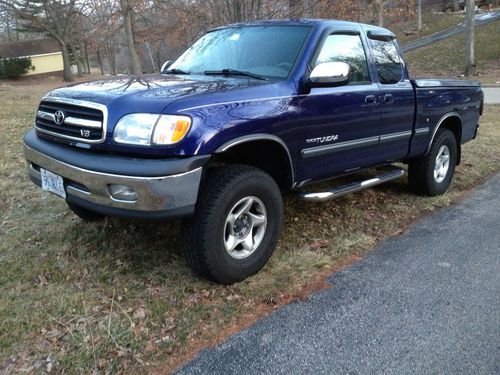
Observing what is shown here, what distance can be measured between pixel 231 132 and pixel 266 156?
0.62m

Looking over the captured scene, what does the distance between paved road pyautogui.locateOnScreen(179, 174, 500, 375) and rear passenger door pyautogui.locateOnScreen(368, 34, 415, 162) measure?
112 cm

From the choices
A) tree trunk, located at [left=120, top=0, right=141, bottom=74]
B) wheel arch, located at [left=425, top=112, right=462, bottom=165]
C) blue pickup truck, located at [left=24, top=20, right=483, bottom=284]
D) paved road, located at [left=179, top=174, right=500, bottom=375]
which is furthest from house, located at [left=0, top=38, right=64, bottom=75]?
paved road, located at [left=179, top=174, right=500, bottom=375]

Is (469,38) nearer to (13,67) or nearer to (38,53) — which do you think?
(13,67)

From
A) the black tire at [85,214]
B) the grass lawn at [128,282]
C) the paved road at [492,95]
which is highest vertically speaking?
the black tire at [85,214]

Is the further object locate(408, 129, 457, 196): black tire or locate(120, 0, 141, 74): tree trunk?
locate(120, 0, 141, 74): tree trunk

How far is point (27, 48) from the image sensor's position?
52.1 metres

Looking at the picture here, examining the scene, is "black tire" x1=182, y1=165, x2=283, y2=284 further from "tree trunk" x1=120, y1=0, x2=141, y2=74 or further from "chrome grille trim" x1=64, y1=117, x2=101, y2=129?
"tree trunk" x1=120, y1=0, x2=141, y2=74

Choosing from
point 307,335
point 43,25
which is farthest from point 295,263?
point 43,25

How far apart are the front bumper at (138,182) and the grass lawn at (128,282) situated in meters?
0.63

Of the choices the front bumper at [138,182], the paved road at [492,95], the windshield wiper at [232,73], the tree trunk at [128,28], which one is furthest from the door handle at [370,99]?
the tree trunk at [128,28]

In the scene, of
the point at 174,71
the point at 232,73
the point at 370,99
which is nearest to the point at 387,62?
the point at 370,99

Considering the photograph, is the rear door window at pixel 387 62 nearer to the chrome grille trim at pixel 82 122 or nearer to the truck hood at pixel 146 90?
the truck hood at pixel 146 90

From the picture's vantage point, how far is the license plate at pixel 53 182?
3.32 metres

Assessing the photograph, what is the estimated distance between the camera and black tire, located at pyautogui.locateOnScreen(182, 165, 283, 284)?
124 inches
